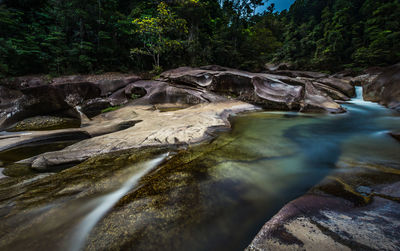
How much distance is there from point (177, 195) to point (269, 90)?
7769mm

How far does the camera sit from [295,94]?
7574mm

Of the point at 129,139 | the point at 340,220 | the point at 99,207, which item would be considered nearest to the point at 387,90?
the point at 340,220

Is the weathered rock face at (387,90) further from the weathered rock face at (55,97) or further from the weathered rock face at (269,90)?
the weathered rock face at (55,97)

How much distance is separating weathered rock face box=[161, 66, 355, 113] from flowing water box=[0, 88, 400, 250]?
12.9 ft

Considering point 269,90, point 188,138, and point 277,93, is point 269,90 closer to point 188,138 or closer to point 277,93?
point 277,93

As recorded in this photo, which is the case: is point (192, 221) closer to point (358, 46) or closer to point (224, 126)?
point (224, 126)

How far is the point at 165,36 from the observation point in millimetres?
14719

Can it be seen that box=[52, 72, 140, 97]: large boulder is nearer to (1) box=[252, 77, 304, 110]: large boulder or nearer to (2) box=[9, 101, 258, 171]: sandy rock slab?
(2) box=[9, 101, 258, 171]: sandy rock slab

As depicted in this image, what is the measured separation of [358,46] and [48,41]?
31.3 metres

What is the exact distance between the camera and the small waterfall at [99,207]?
1.44 meters

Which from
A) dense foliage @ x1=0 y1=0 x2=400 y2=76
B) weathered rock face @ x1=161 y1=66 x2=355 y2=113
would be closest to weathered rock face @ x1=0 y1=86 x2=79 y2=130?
dense foliage @ x1=0 y1=0 x2=400 y2=76

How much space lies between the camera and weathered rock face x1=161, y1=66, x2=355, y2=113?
7.41m

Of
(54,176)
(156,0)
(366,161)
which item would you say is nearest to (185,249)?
(54,176)

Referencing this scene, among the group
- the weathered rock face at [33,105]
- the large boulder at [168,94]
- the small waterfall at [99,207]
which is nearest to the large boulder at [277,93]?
the large boulder at [168,94]
